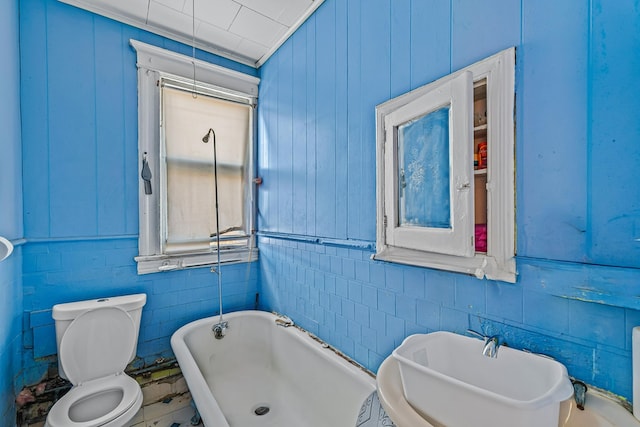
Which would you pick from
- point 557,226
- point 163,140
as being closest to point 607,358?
point 557,226

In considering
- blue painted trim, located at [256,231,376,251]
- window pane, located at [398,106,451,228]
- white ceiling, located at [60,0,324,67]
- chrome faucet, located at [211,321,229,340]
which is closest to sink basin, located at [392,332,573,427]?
window pane, located at [398,106,451,228]

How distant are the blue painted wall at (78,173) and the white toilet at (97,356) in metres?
0.23

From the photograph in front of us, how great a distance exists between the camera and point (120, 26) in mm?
2078

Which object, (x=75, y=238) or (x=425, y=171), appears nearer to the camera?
(x=425, y=171)

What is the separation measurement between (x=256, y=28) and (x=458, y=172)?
6.36 feet

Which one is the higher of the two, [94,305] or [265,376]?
[94,305]

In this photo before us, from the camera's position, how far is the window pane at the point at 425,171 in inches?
44.7

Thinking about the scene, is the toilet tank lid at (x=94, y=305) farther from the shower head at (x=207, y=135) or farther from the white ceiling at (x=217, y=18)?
the white ceiling at (x=217, y=18)

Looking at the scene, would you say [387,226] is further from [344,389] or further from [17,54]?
[17,54]

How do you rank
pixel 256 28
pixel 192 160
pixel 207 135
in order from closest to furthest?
pixel 256 28
pixel 207 135
pixel 192 160

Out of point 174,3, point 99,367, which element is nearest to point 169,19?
point 174,3

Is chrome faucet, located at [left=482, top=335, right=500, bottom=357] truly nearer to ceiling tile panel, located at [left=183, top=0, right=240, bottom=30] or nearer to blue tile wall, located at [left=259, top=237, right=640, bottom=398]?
blue tile wall, located at [left=259, top=237, right=640, bottom=398]

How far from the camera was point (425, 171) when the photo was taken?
1.22m

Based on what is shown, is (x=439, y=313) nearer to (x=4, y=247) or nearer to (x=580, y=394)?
(x=580, y=394)
